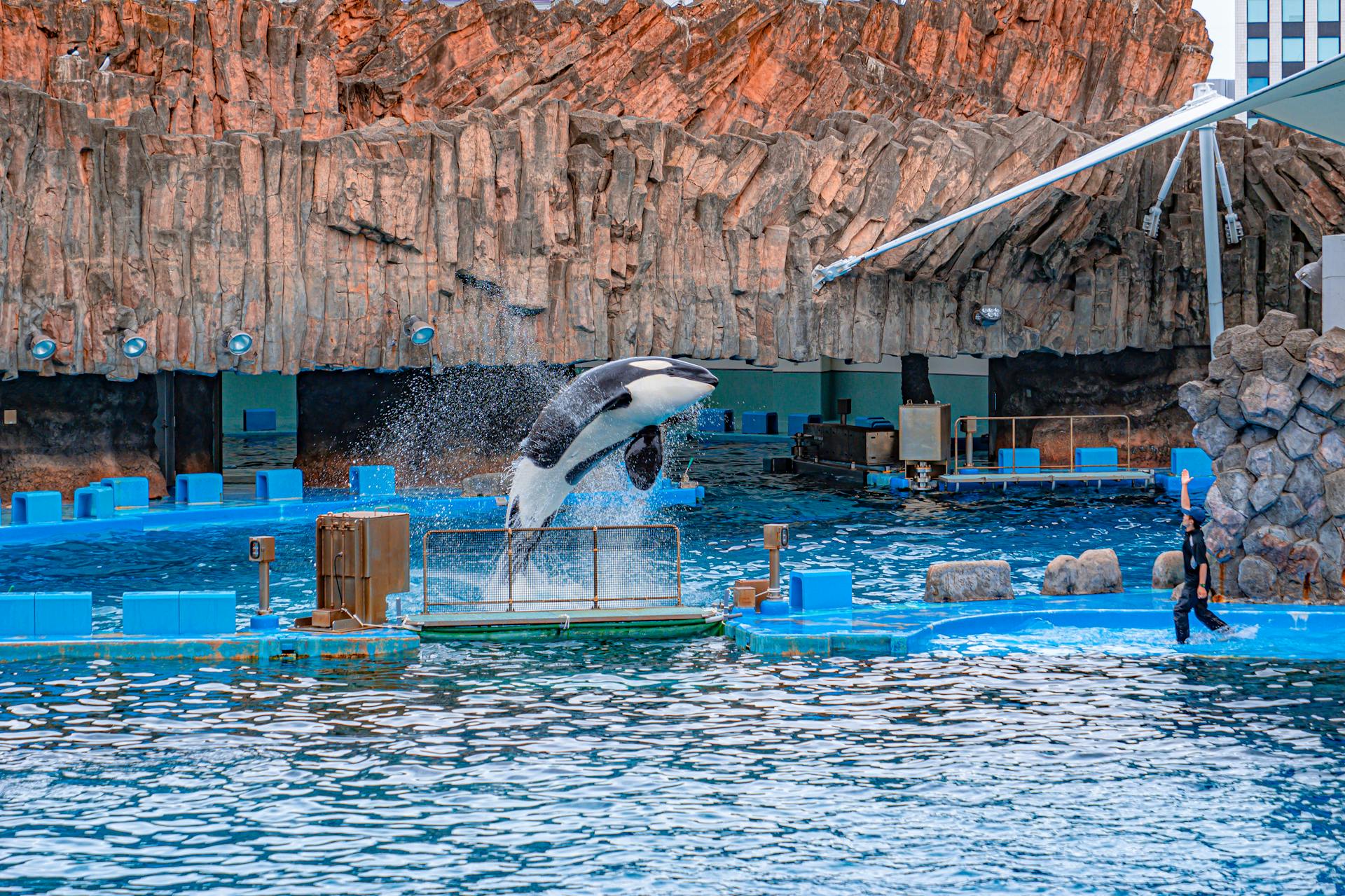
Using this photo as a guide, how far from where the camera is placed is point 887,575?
52.1 ft

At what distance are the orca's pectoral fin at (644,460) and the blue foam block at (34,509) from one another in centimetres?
909

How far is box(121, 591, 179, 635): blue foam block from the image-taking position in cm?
1203

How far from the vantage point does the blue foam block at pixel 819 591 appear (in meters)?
13.1

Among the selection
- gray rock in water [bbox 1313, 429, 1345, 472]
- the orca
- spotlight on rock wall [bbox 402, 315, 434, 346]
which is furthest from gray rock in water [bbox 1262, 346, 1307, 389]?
spotlight on rock wall [bbox 402, 315, 434, 346]

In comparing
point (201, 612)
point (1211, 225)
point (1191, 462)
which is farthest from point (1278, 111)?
point (201, 612)

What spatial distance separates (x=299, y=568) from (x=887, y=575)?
624 cm

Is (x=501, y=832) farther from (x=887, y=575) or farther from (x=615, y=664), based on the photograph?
(x=887, y=575)

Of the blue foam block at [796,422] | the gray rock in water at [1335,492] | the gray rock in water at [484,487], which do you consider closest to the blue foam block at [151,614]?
the gray rock in water at [1335,492]

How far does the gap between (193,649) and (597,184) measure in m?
14.0

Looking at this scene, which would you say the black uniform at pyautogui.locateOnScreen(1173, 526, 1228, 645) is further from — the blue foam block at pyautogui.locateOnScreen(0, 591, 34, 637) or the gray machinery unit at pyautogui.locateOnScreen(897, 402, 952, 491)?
the gray machinery unit at pyautogui.locateOnScreen(897, 402, 952, 491)

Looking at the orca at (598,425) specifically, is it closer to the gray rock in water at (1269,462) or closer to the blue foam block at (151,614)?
the blue foam block at (151,614)

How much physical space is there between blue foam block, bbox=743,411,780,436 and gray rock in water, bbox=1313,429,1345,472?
28038 mm

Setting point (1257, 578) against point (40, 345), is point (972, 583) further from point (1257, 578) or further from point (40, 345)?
point (40, 345)

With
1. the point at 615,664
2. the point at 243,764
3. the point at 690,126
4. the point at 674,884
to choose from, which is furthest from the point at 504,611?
the point at 690,126
